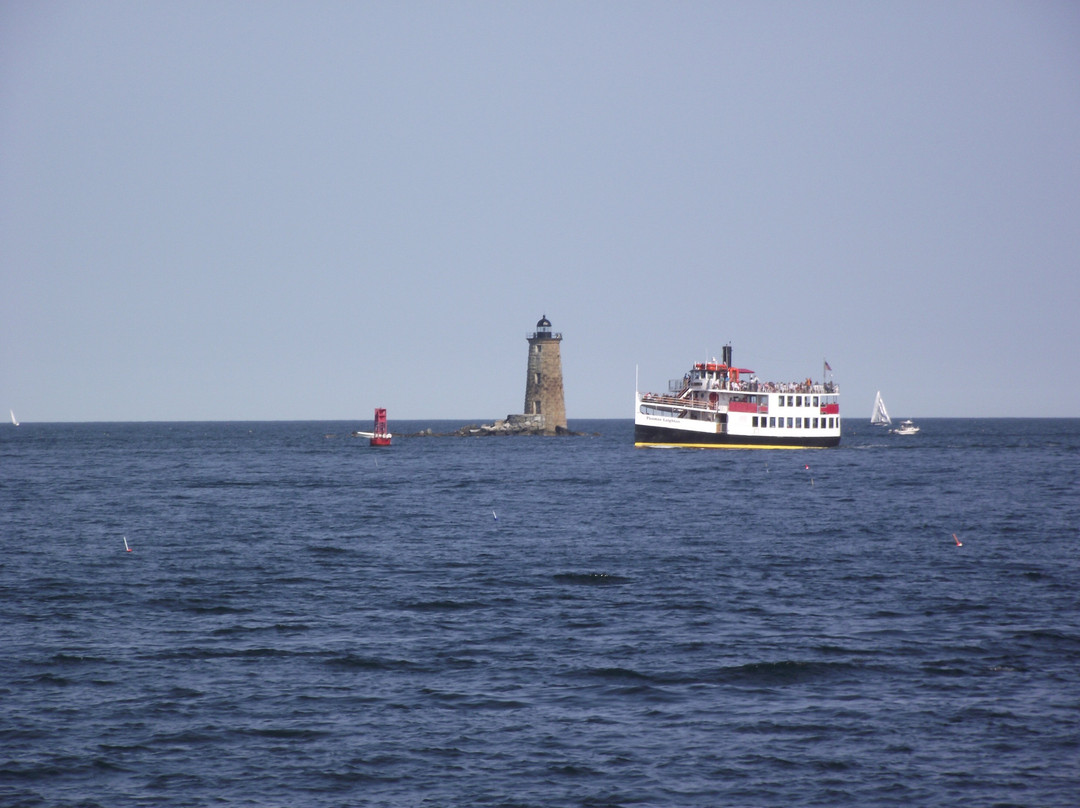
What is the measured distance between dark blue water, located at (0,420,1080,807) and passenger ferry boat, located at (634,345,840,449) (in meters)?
56.6

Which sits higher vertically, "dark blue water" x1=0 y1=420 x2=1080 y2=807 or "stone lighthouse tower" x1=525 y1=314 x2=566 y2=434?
"stone lighthouse tower" x1=525 y1=314 x2=566 y2=434

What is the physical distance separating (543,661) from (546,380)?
142 m

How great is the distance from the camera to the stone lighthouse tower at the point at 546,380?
530 feet

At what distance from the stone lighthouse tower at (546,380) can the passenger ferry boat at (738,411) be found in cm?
5018

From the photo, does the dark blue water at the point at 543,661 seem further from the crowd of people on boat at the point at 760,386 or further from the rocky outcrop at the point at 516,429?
the rocky outcrop at the point at 516,429

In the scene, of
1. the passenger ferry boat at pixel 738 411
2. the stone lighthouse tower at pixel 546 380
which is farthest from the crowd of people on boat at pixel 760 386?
the stone lighthouse tower at pixel 546 380

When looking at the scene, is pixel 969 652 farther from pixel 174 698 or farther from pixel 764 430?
pixel 764 430

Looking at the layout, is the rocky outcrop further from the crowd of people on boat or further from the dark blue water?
the dark blue water

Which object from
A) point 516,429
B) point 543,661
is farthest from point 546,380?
point 543,661

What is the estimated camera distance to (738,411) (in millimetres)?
107750

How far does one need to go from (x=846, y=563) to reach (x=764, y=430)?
241 feet

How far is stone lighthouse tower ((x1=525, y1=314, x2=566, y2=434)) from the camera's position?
530 ft

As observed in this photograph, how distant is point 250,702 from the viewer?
1977 centimetres

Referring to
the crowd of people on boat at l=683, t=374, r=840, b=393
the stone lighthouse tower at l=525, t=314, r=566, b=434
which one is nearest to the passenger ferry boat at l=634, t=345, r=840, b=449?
the crowd of people on boat at l=683, t=374, r=840, b=393
